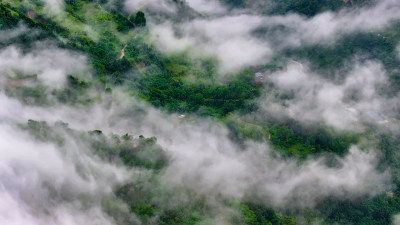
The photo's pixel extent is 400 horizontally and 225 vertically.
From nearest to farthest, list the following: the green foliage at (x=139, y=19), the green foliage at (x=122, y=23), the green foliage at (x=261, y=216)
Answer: the green foliage at (x=261, y=216)
the green foliage at (x=122, y=23)
the green foliage at (x=139, y=19)

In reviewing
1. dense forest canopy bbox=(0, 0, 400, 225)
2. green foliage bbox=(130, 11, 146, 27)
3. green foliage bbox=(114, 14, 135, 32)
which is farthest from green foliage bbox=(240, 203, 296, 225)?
green foliage bbox=(130, 11, 146, 27)

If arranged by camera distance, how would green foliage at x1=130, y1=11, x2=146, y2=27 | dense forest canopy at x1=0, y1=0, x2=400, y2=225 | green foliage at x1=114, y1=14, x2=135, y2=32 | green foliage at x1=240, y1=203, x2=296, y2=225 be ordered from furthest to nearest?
green foliage at x1=130, y1=11, x2=146, y2=27 < green foliage at x1=114, y1=14, x2=135, y2=32 < green foliage at x1=240, y1=203, x2=296, y2=225 < dense forest canopy at x1=0, y1=0, x2=400, y2=225

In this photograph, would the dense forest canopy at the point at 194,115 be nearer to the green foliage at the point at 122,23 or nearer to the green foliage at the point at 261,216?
the green foliage at the point at 261,216

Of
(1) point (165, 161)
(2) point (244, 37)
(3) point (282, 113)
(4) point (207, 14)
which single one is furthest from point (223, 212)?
(4) point (207, 14)

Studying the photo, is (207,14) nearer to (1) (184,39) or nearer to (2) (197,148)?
(1) (184,39)

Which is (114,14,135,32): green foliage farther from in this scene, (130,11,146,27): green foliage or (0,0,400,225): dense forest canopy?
(130,11,146,27): green foliage

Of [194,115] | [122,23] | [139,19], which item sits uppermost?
[139,19]

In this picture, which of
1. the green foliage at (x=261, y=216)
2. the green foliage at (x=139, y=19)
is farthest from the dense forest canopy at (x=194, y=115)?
the green foliage at (x=139, y=19)

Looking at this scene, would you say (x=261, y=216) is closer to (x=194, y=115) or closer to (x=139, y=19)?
(x=194, y=115)

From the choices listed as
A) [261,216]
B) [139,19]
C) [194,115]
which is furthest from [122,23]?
[261,216]
